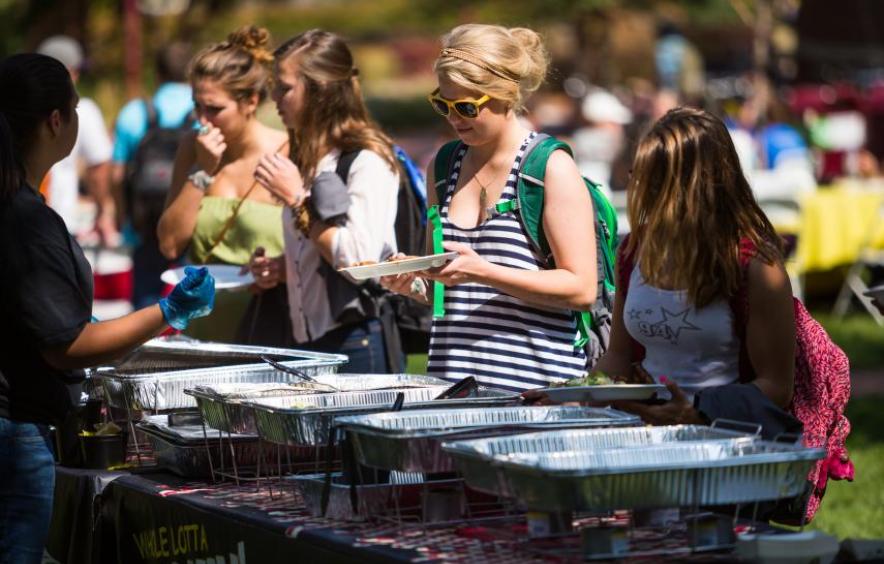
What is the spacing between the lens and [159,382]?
3756 mm

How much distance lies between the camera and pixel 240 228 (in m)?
4.98

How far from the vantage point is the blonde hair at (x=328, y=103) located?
4.43 m

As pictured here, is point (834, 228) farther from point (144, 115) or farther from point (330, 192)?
point (330, 192)

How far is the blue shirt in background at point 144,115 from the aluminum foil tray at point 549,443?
4.70 meters

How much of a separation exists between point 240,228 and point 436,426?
2254 millimetres

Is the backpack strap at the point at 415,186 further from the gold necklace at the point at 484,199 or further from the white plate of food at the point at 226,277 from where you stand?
the gold necklace at the point at 484,199

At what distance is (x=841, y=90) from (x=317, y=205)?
70.6 feet

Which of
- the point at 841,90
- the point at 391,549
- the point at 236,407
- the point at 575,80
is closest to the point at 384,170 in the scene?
the point at 236,407

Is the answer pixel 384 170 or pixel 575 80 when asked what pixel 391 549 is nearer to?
pixel 384 170

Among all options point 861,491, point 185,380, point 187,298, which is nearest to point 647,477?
point 187,298

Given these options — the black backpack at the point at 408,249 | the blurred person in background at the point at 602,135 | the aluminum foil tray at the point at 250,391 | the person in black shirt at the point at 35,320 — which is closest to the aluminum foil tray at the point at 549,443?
the aluminum foil tray at the point at 250,391

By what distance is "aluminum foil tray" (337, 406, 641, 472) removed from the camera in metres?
2.65

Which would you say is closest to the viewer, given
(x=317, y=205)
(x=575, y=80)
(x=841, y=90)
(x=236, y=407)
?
(x=236, y=407)

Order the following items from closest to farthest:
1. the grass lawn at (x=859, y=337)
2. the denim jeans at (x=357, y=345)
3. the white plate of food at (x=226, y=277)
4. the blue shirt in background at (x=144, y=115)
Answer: the denim jeans at (x=357, y=345), the white plate of food at (x=226, y=277), the blue shirt in background at (x=144, y=115), the grass lawn at (x=859, y=337)
